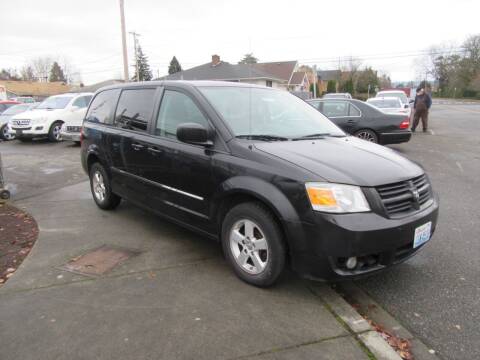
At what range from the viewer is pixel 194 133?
11.3 ft

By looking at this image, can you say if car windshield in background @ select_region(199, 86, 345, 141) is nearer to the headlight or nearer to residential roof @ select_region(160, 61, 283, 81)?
the headlight

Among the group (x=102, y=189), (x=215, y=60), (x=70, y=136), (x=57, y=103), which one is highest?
(x=215, y=60)

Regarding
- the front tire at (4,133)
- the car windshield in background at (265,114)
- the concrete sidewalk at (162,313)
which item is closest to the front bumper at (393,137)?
the car windshield in background at (265,114)

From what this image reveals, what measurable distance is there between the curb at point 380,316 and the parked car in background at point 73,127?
39.0ft

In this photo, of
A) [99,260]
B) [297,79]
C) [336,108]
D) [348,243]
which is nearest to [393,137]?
[336,108]

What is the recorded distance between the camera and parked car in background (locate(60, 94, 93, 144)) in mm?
13086

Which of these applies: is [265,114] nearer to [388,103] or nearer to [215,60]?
[388,103]

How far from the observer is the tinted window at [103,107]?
17.3 ft

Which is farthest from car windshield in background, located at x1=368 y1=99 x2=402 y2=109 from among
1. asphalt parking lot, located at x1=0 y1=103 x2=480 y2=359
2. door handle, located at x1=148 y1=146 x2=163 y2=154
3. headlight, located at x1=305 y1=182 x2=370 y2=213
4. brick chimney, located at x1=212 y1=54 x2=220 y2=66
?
brick chimney, located at x1=212 y1=54 x2=220 y2=66

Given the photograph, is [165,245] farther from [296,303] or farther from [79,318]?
[296,303]

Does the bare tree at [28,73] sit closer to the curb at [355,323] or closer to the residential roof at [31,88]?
the residential roof at [31,88]

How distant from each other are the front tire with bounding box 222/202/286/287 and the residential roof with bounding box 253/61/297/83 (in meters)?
48.5

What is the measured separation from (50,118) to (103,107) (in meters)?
10.3

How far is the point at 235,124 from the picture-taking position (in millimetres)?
3646
